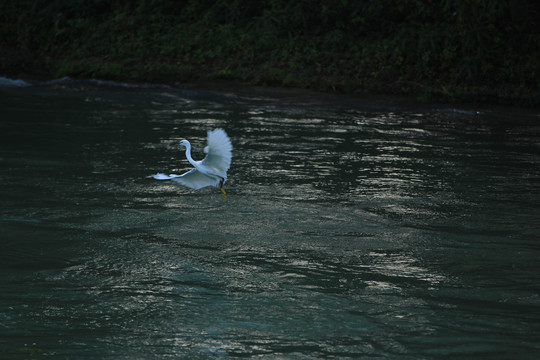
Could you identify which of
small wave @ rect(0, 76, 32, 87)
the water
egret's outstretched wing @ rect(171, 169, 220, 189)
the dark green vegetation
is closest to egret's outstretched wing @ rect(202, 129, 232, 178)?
egret's outstretched wing @ rect(171, 169, 220, 189)

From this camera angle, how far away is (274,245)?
8.08 meters

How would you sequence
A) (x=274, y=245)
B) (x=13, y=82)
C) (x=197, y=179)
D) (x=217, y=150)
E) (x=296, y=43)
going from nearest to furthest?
1. (x=217, y=150)
2. (x=274, y=245)
3. (x=197, y=179)
4. (x=13, y=82)
5. (x=296, y=43)

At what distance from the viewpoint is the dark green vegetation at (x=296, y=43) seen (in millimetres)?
19031

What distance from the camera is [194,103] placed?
1838 cm

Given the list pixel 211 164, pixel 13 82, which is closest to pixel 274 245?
pixel 211 164

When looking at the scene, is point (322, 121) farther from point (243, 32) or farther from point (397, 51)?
point (243, 32)

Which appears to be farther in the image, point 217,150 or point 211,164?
point 211,164

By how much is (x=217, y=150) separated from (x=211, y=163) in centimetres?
31

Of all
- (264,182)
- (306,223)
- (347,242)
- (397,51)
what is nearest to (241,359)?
(347,242)

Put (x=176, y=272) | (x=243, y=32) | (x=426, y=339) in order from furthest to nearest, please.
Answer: (x=243, y=32)
(x=176, y=272)
(x=426, y=339)

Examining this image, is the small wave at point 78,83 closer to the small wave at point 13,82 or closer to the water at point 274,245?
the small wave at point 13,82

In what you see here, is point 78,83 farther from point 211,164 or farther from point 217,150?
point 217,150

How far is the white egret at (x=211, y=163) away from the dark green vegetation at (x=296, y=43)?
11076 mm

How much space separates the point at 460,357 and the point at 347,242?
2.82m
